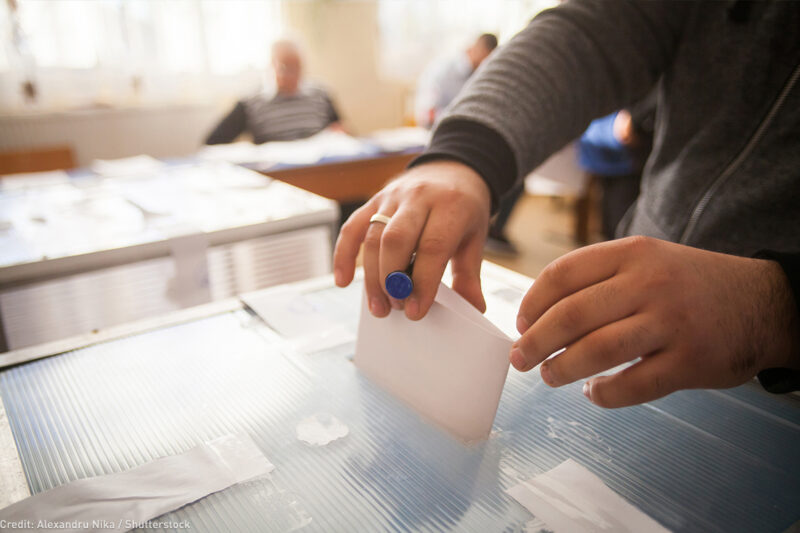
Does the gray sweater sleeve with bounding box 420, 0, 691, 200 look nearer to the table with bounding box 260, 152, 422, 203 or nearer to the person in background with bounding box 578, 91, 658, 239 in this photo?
the table with bounding box 260, 152, 422, 203

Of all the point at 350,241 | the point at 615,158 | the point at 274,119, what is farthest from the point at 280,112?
the point at 350,241

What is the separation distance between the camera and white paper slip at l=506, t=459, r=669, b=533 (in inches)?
18.0

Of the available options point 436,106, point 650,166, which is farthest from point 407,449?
point 436,106

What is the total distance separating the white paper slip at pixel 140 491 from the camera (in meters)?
0.46

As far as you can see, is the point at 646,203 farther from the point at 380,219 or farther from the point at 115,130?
the point at 115,130

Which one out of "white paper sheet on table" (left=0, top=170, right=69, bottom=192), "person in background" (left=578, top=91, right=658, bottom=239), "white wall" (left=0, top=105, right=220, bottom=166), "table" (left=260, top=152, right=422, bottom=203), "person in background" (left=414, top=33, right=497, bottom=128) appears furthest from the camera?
"person in background" (left=414, top=33, right=497, bottom=128)

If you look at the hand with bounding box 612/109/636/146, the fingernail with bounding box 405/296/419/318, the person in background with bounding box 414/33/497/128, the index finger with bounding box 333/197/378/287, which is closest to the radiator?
the index finger with bounding box 333/197/378/287

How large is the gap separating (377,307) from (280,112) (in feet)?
9.65

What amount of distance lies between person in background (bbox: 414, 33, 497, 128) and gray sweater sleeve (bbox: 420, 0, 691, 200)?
262 centimetres

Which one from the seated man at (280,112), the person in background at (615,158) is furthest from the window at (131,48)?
the person in background at (615,158)

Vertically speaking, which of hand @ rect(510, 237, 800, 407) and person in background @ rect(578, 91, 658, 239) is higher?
hand @ rect(510, 237, 800, 407)

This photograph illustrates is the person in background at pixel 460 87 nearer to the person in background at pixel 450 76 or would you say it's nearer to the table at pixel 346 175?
the person in background at pixel 450 76

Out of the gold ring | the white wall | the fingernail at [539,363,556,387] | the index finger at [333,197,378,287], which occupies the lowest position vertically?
the white wall

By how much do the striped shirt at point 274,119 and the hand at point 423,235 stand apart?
9.05ft
